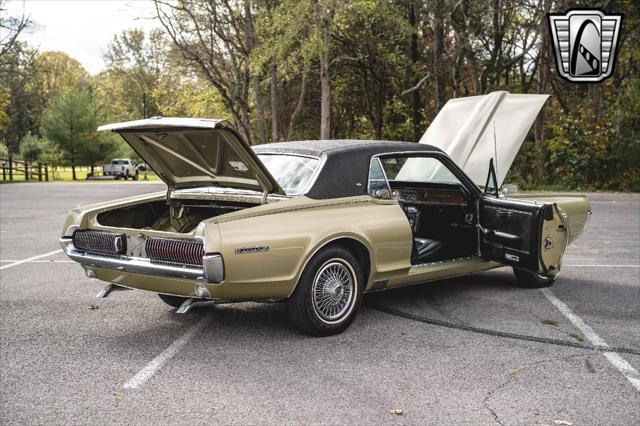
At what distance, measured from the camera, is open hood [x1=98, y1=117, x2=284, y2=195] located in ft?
15.2

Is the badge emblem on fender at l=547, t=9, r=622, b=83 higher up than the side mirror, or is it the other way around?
the badge emblem on fender at l=547, t=9, r=622, b=83

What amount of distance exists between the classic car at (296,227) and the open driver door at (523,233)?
1 cm

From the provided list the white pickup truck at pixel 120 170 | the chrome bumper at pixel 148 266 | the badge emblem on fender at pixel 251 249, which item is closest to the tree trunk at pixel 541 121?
the badge emblem on fender at pixel 251 249

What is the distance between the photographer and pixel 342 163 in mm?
5164

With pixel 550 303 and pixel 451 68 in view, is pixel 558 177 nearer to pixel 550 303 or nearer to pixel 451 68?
pixel 451 68

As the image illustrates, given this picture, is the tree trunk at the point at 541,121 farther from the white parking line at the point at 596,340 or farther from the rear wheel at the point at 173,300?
the rear wheel at the point at 173,300

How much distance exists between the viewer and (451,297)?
20.4 feet

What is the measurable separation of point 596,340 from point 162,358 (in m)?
3.19

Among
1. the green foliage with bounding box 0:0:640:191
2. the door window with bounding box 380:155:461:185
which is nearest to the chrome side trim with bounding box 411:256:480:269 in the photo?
the door window with bounding box 380:155:461:185

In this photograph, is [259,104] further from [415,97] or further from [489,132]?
[489,132]

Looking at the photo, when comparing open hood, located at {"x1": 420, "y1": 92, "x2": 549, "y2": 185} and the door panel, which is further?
open hood, located at {"x1": 420, "y1": 92, "x2": 549, "y2": 185}

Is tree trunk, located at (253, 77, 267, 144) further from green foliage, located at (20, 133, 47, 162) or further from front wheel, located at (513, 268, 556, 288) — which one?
green foliage, located at (20, 133, 47, 162)

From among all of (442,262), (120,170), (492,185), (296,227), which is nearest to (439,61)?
(492,185)

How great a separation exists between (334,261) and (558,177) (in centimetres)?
2143
